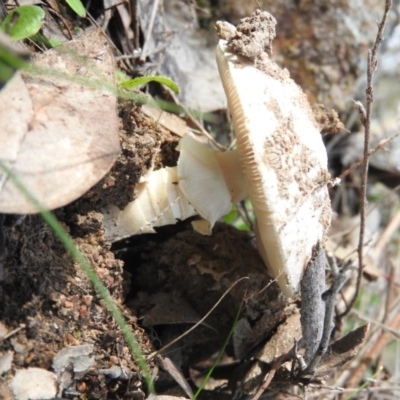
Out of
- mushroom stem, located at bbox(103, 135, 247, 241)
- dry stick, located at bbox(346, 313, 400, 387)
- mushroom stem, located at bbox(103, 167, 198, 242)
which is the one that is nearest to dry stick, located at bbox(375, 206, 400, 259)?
dry stick, located at bbox(346, 313, 400, 387)

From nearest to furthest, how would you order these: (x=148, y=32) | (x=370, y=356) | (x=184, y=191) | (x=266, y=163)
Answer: (x=266, y=163)
(x=184, y=191)
(x=148, y=32)
(x=370, y=356)

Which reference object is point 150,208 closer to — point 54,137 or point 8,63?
point 54,137

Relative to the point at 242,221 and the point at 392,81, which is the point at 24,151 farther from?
the point at 392,81

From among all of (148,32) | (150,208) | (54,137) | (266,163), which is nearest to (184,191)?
(150,208)

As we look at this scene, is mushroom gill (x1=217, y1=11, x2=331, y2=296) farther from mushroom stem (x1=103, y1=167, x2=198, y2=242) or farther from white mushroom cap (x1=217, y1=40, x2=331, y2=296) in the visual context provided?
mushroom stem (x1=103, y1=167, x2=198, y2=242)

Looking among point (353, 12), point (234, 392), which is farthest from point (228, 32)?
point (353, 12)

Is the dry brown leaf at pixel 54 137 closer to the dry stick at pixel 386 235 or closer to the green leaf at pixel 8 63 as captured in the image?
the green leaf at pixel 8 63
